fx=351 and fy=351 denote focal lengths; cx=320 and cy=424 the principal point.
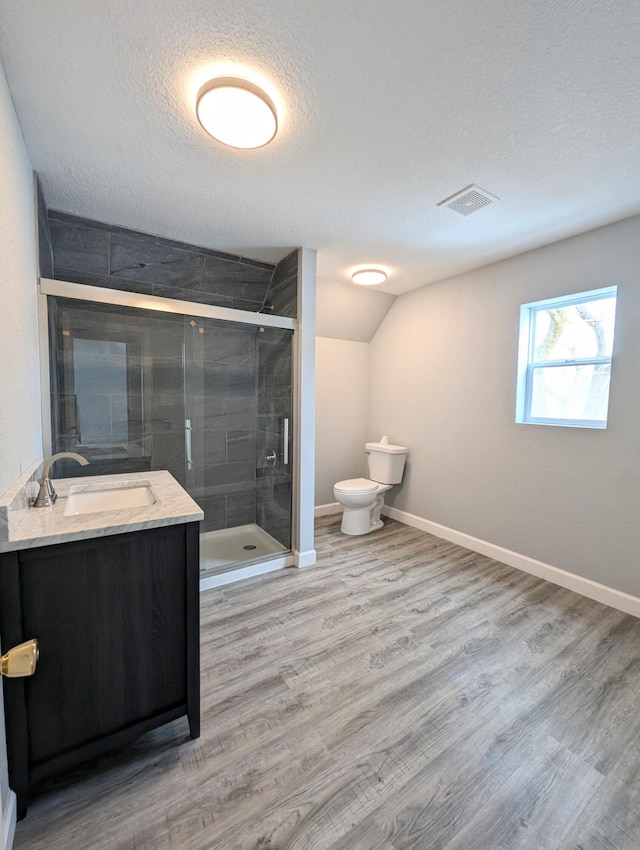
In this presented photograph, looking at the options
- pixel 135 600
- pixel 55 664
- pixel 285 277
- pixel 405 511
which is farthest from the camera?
pixel 405 511

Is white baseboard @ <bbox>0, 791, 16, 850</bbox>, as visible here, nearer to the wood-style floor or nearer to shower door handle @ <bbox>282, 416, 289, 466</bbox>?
the wood-style floor

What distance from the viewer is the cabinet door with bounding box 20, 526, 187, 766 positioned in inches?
42.8

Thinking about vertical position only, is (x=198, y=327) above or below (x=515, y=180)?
below

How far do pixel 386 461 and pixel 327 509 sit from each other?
905mm

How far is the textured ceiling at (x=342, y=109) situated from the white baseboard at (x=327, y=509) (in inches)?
108

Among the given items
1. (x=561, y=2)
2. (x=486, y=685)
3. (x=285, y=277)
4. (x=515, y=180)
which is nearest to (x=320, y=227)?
(x=285, y=277)

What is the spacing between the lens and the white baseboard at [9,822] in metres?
0.94

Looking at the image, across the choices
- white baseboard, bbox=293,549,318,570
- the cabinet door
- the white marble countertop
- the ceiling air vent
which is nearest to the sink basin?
the white marble countertop

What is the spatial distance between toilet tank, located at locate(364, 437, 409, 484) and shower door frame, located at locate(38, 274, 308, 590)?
117 centimetres

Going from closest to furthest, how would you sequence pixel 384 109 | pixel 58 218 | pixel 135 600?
pixel 135 600, pixel 384 109, pixel 58 218

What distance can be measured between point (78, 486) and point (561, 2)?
8.20 feet

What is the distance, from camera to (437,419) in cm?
334

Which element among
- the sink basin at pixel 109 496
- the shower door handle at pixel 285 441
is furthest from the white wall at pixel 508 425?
the sink basin at pixel 109 496

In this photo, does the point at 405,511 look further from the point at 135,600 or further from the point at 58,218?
the point at 58,218
